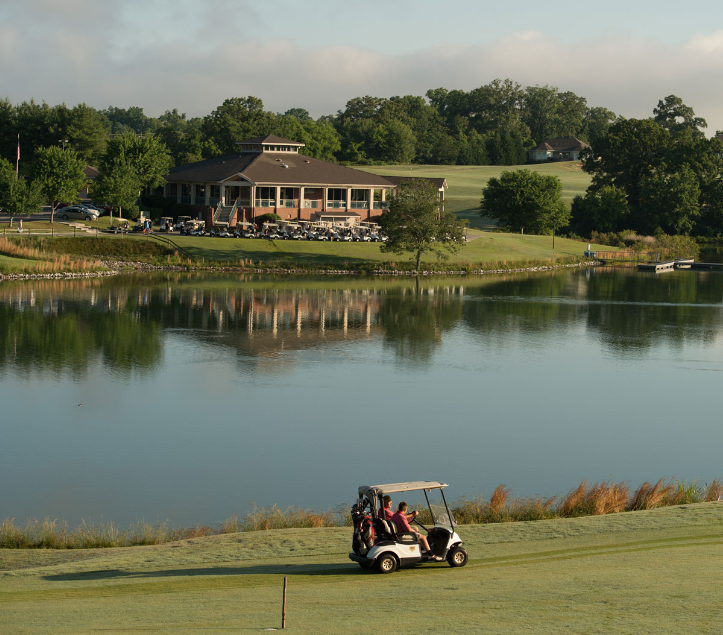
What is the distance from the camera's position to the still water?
22.2m

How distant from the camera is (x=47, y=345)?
1535 inches

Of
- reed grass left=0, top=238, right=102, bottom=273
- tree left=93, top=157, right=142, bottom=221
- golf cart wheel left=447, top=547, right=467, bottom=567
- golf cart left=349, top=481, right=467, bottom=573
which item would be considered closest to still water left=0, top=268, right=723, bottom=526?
golf cart left=349, top=481, right=467, bottom=573

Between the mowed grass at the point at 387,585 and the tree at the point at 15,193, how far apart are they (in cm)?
6353

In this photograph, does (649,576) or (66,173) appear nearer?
(649,576)

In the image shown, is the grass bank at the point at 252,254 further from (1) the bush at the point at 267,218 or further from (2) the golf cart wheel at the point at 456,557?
(2) the golf cart wheel at the point at 456,557

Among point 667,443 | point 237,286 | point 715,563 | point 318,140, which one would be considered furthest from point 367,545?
point 318,140

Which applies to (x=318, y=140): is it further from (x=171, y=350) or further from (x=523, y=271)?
(x=171, y=350)

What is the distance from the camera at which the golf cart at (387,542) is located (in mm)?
14445

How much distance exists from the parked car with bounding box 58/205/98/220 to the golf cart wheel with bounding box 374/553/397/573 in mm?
77194

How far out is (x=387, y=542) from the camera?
14.5 meters

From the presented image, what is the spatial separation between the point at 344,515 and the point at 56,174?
68442 millimetres

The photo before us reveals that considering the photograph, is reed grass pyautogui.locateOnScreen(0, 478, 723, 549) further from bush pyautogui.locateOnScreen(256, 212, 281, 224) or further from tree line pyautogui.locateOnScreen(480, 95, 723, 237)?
tree line pyautogui.locateOnScreen(480, 95, 723, 237)

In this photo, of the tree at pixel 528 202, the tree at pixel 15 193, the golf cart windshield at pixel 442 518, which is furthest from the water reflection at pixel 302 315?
the tree at pixel 528 202

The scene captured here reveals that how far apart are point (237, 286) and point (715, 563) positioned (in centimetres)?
5113
